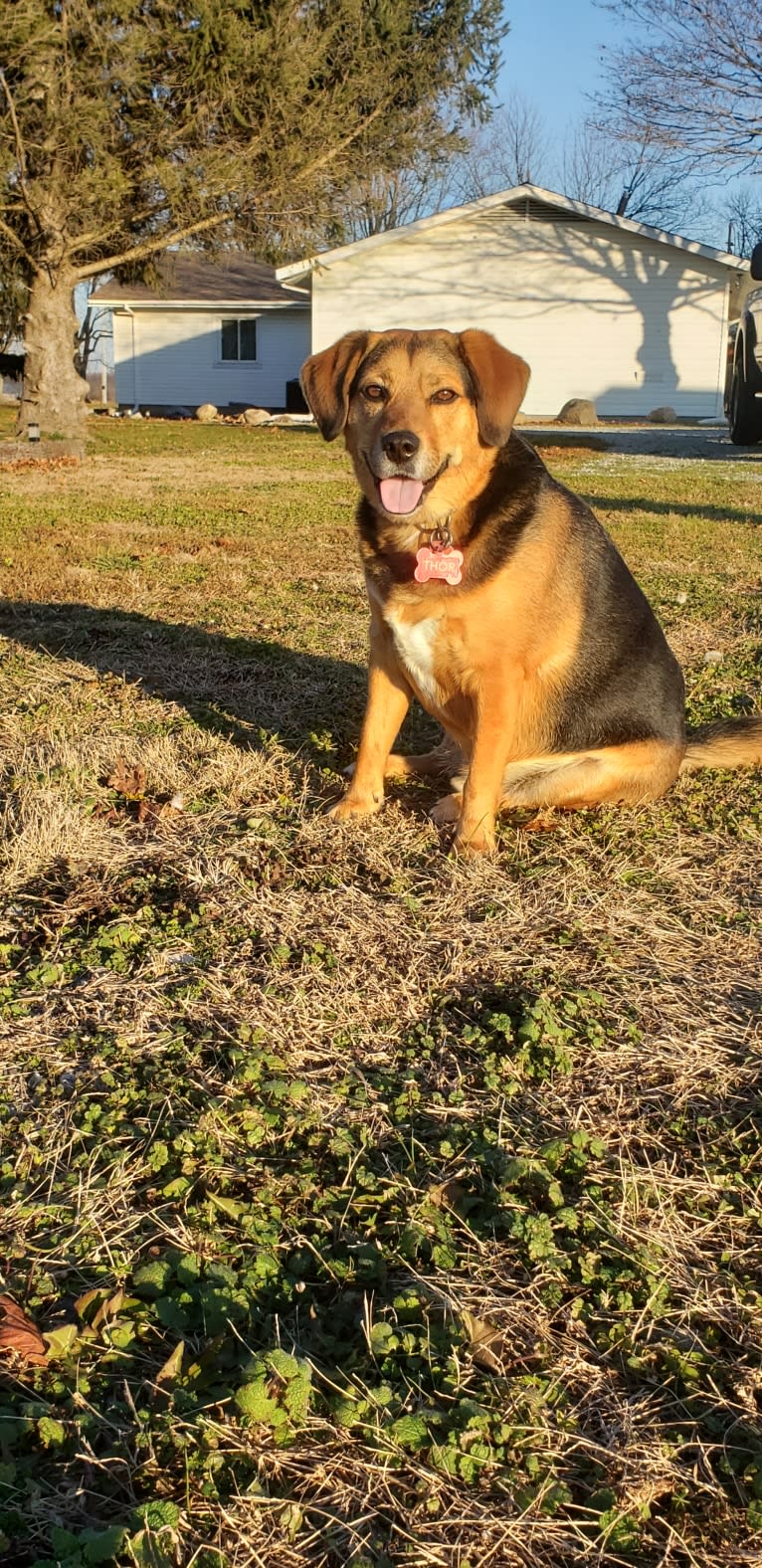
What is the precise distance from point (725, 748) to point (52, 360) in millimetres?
21688

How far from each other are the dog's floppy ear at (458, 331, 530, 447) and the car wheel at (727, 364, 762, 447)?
1753 centimetres

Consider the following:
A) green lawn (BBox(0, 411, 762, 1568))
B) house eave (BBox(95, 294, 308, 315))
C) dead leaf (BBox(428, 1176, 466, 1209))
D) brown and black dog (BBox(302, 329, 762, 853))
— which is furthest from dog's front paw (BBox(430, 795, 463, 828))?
house eave (BBox(95, 294, 308, 315))

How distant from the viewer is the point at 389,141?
78.0 feet

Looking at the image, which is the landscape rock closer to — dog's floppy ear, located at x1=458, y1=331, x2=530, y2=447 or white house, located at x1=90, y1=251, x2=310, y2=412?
white house, located at x1=90, y1=251, x2=310, y2=412

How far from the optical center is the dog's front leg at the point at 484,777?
3775 mm

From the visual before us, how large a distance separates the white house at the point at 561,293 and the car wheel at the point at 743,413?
40.5ft

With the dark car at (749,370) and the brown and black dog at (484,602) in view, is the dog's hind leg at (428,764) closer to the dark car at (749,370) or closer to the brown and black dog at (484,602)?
the brown and black dog at (484,602)

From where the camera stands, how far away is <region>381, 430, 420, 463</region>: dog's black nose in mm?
3613

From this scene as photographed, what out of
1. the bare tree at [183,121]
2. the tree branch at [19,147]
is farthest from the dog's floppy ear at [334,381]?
the tree branch at [19,147]

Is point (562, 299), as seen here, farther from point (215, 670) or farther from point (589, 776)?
point (589, 776)

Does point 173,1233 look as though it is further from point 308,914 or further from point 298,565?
point 298,565

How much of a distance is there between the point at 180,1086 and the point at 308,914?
2.84 ft

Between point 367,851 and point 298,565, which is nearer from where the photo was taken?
point 367,851

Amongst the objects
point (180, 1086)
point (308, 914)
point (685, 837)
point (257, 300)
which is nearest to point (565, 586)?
point (685, 837)
